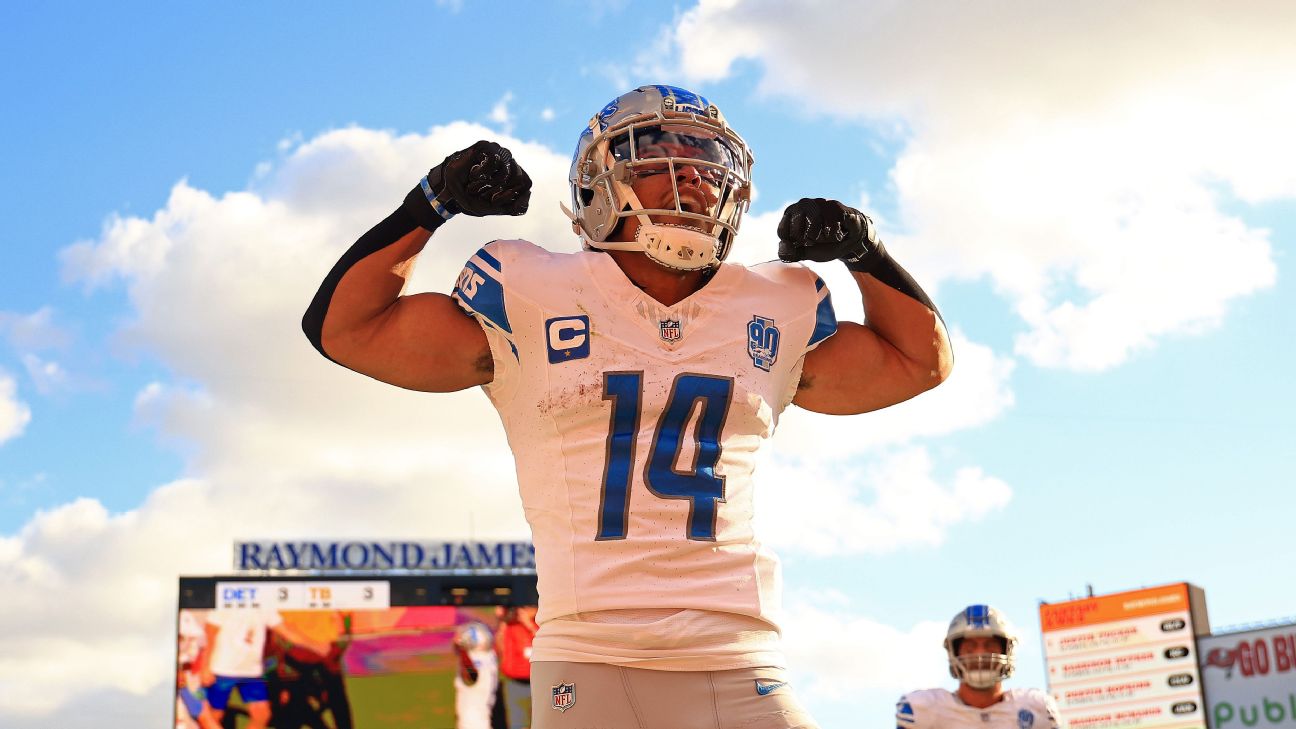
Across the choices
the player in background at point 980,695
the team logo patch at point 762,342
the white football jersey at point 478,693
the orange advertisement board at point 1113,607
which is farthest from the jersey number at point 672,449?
the orange advertisement board at point 1113,607

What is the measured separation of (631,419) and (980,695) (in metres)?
5.99

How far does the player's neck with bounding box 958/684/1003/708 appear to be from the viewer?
8.49 metres

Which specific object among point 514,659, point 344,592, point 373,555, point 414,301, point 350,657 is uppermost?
point 373,555

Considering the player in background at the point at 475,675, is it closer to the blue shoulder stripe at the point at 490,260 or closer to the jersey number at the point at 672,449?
the blue shoulder stripe at the point at 490,260

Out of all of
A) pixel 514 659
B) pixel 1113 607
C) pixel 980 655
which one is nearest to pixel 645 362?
pixel 980 655

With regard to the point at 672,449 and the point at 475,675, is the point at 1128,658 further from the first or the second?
the point at 672,449

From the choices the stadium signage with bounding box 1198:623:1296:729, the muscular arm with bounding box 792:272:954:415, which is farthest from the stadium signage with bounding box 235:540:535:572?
the muscular arm with bounding box 792:272:954:415

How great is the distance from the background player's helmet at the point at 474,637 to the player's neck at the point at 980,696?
17.9 metres

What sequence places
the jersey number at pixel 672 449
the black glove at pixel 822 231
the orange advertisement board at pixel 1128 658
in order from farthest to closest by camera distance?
1. the orange advertisement board at pixel 1128 658
2. the black glove at pixel 822 231
3. the jersey number at pixel 672 449

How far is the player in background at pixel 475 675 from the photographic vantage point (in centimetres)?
2520

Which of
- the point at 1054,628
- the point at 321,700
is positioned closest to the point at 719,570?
the point at 321,700

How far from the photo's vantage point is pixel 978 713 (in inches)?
332

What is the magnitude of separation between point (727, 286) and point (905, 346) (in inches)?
20.4

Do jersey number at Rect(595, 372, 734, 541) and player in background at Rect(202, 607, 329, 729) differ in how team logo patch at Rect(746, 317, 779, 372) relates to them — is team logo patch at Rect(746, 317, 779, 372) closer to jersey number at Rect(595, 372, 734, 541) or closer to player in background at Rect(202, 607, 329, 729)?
jersey number at Rect(595, 372, 734, 541)
